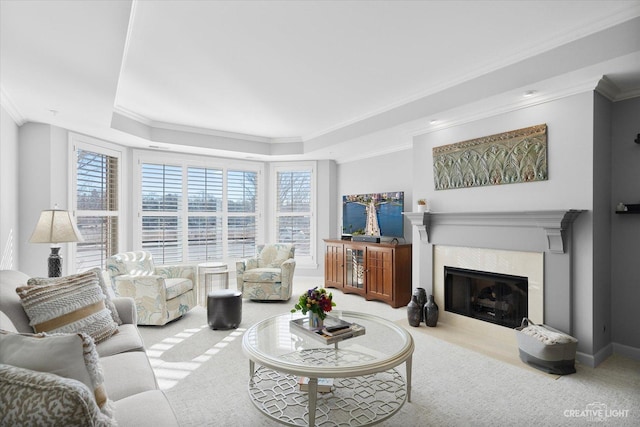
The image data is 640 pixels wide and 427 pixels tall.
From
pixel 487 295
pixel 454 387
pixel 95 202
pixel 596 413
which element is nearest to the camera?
pixel 596 413

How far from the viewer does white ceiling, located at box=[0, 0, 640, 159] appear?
2.29 metres

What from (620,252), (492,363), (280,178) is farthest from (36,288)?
(280,178)

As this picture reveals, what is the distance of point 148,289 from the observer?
3.75 m

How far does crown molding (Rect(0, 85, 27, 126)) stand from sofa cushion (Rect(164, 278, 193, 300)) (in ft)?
7.65

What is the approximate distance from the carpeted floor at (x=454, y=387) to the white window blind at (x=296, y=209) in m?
3.30

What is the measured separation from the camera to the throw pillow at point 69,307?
1922mm

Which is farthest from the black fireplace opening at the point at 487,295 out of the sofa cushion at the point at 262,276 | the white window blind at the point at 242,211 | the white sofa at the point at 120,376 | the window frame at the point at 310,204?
the white window blind at the point at 242,211

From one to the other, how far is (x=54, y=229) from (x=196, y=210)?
2.93 meters

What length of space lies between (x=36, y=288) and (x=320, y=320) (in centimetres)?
178

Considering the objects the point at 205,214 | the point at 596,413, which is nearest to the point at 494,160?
the point at 596,413

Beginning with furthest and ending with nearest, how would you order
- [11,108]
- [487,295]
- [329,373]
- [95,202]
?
[95,202] < [487,295] < [11,108] < [329,373]

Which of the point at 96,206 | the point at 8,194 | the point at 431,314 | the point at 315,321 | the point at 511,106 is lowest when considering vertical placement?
the point at 431,314

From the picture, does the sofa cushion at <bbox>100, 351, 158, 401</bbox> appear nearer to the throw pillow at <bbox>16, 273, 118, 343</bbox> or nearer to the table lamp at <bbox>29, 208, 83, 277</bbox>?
the throw pillow at <bbox>16, 273, 118, 343</bbox>

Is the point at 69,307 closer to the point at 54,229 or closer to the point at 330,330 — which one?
the point at 54,229
